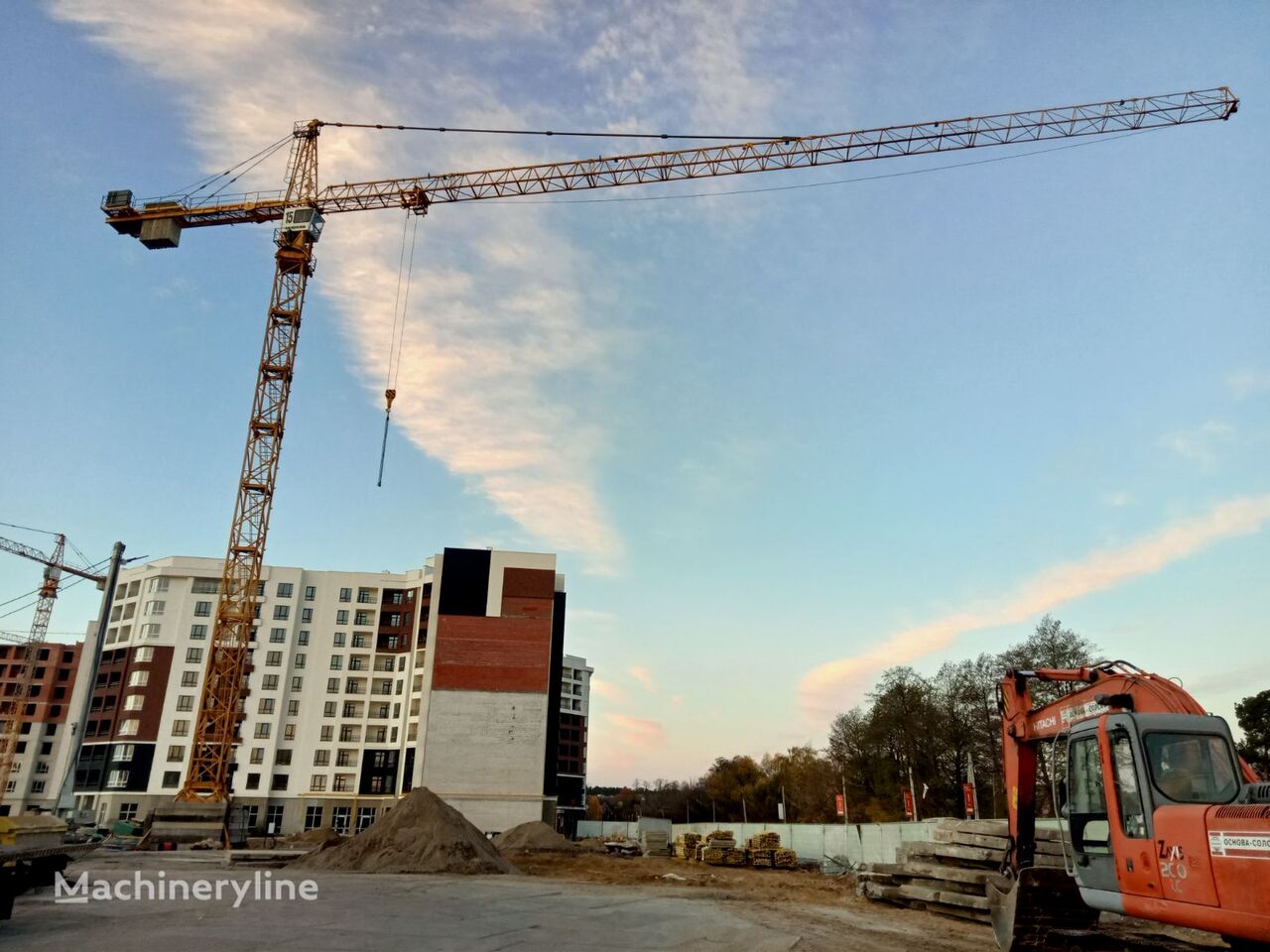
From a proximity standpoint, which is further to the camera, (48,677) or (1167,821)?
(48,677)

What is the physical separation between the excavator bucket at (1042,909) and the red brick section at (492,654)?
5940 centimetres

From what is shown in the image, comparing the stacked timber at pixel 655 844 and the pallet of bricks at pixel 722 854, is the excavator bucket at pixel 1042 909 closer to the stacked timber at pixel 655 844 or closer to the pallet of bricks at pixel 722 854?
the pallet of bricks at pixel 722 854

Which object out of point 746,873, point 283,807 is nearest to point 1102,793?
point 746,873

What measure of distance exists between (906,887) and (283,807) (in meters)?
69.0

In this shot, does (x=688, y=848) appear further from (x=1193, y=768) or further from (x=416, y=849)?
(x=1193, y=768)

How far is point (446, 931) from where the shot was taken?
49.0 feet

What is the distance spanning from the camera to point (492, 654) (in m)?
69.3


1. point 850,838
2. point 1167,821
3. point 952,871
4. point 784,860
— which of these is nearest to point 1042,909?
point 1167,821

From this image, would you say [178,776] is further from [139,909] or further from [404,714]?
[139,909]

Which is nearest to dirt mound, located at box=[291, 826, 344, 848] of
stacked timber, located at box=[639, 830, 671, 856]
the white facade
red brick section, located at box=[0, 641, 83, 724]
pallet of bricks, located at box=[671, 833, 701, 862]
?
stacked timber, located at box=[639, 830, 671, 856]

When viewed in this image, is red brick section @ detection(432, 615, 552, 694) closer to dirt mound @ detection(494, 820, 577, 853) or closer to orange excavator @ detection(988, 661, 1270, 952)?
dirt mound @ detection(494, 820, 577, 853)

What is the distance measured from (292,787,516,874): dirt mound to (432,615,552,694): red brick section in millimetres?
34326

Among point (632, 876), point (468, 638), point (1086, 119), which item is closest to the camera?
point (632, 876)

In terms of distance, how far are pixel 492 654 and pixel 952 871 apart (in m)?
55.0
